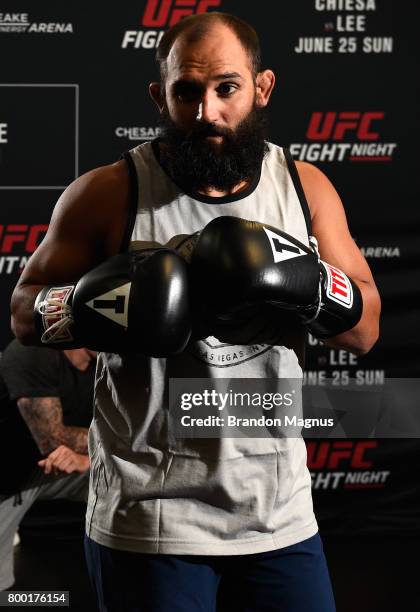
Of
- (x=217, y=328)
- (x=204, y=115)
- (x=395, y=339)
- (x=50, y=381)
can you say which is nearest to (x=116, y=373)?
(x=217, y=328)

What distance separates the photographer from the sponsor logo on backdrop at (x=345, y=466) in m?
2.94

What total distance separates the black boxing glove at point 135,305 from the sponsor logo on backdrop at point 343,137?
1963 mm

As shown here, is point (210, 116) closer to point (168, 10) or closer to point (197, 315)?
point (197, 315)

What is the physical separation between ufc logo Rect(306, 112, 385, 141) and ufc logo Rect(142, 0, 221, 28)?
22.0 inches

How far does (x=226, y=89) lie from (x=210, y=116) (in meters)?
0.06

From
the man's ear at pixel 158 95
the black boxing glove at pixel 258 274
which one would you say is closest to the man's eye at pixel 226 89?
the man's ear at pixel 158 95

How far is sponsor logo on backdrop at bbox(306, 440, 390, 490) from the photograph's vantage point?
9.66 feet

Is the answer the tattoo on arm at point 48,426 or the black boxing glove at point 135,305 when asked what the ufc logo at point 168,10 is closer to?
the tattoo on arm at point 48,426

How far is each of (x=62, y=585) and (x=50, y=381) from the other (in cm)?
70

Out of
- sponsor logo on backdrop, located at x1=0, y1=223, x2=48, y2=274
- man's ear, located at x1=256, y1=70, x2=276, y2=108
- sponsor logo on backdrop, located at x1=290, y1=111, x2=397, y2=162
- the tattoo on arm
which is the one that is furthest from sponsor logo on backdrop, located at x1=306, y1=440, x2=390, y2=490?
man's ear, located at x1=256, y1=70, x2=276, y2=108

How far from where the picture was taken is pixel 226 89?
1177 mm

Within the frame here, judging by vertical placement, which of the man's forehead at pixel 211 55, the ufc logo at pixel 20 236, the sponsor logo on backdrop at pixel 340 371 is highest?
the man's forehead at pixel 211 55

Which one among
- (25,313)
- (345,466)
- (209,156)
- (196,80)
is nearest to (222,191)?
(209,156)

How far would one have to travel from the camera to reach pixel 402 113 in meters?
2.91
